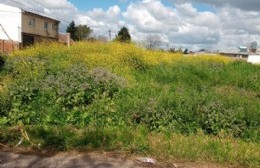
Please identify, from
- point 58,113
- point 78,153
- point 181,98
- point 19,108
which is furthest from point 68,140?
point 181,98

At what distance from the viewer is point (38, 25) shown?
146 feet

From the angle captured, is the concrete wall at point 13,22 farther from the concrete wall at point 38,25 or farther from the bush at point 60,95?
the bush at point 60,95

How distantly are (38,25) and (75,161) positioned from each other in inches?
1615

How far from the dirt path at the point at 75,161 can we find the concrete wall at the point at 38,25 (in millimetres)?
36303

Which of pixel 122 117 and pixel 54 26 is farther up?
pixel 54 26

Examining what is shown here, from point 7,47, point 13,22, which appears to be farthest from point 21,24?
point 7,47

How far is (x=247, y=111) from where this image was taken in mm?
7270

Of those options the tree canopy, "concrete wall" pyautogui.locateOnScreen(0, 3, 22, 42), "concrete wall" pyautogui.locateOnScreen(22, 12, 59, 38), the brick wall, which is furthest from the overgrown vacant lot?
the tree canopy

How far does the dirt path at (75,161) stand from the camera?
17.5 feet

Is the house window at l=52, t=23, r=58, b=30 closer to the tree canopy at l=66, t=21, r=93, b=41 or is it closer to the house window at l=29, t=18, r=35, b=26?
the tree canopy at l=66, t=21, r=93, b=41

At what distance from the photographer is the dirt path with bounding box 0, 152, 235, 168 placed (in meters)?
5.34

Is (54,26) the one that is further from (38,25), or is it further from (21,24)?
(21,24)

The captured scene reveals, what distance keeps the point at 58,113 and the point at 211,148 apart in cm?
324

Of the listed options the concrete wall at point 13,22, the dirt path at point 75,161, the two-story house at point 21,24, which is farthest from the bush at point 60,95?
the concrete wall at point 13,22
